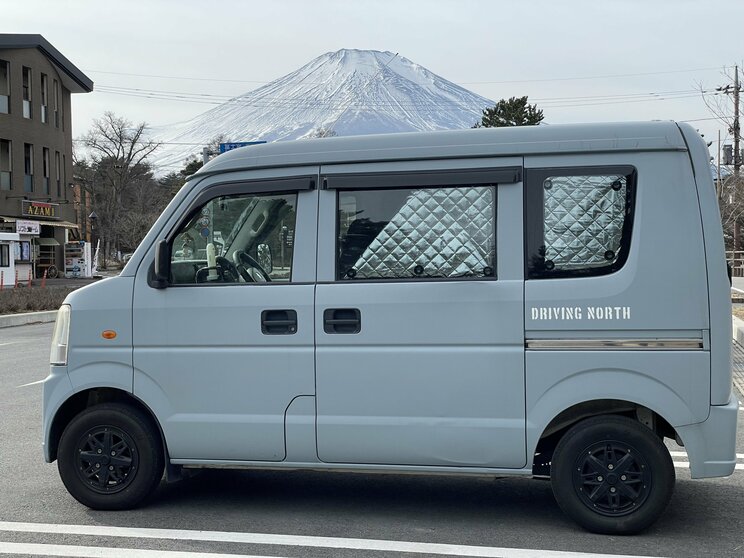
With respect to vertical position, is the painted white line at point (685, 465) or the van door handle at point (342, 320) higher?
the van door handle at point (342, 320)

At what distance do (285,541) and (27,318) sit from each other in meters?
21.4

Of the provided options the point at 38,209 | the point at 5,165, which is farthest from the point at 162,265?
the point at 38,209

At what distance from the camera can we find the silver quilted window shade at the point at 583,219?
5.20m

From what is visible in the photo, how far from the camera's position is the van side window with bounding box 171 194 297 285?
5617mm

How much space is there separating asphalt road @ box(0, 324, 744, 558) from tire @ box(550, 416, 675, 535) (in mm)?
122

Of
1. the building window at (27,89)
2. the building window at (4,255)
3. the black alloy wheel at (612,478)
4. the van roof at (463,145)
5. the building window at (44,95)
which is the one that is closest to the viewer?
the black alloy wheel at (612,478)

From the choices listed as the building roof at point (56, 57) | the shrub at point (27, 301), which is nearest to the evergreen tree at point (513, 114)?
the building roof at point (56, 57)

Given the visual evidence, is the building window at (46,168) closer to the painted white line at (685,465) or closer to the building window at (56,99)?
the building window at (56,99)

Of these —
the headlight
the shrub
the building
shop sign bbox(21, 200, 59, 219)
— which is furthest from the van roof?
shop sign bbox(21, 200, 59, 219)

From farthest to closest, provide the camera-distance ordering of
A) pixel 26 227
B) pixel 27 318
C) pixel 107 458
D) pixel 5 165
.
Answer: pixel 5 165 < pixel 26 227 < pixel 27 318 < pixel 107 458

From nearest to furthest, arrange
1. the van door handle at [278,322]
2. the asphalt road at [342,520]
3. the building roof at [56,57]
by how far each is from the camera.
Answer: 1. the asphalt road at [342,520]
2. the van door handle at [278,322]
3. the building roof at [56,57]

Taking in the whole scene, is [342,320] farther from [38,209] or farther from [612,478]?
[38,209]

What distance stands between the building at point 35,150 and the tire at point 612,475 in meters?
40.0

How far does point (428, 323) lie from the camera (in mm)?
5273
